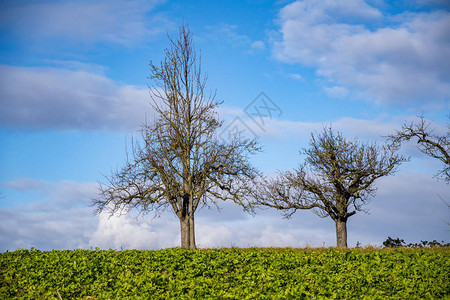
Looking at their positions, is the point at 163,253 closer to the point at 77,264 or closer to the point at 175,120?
the point at 77,264

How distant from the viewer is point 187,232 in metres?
23.2

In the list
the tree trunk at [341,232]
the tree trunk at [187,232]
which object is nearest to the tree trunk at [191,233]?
the tree trunk at [187,232]

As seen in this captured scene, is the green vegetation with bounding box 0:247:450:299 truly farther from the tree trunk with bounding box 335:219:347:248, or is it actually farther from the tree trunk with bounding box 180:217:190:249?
the tree trunk with bounding box 335:219:347:248

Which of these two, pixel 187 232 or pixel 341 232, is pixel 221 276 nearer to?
pixel 187 232

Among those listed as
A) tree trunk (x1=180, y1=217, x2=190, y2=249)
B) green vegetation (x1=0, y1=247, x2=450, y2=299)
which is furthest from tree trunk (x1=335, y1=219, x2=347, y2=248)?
tree trunk (x1=180, y1=217, x2=190, y2=249)

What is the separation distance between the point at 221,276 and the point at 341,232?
14.3 meters

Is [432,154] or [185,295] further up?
[432,154]

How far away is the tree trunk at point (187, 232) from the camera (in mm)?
22984

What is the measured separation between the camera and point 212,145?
78.9 feet

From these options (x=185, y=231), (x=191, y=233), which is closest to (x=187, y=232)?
(x=185, y=231)

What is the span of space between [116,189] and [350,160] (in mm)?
15433

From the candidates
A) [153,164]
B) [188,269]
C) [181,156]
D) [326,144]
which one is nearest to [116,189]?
[153,164]

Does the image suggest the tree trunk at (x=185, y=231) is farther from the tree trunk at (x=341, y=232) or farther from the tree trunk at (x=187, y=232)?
the tree trunk at (x=341, y=232)

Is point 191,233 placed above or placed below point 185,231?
below
